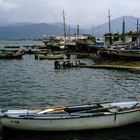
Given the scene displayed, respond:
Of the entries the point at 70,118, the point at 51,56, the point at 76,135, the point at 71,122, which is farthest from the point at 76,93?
the point at 51,56

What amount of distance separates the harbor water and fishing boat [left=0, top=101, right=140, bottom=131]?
1.38 ft

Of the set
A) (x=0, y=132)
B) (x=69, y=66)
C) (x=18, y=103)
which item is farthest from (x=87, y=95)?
(x=69, y=66)

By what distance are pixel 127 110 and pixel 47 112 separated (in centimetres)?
438

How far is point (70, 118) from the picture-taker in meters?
18.5

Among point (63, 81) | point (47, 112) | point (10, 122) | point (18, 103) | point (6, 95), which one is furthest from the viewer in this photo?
point (63, 81)

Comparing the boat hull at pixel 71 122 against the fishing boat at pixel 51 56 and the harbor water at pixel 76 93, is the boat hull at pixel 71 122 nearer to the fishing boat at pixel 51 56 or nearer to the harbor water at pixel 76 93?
the harbor water at pixel 76 93

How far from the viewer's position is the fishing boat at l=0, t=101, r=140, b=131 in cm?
1825

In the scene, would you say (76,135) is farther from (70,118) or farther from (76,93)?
(76,93)

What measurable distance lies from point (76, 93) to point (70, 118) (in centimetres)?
1363

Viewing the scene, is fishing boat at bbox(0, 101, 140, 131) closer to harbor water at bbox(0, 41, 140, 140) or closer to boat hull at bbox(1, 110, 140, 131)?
boat hull at bbox(1, 110, 140, 131)

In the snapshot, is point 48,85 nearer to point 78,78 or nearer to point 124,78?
point 78,78

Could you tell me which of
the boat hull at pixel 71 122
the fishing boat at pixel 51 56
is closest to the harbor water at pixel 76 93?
the boat hull at pixel 71 122

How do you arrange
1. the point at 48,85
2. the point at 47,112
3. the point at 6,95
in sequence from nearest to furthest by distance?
the point at 47,112 → the point at 6,95 → the point at 48,85

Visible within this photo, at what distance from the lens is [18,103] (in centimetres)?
2705
